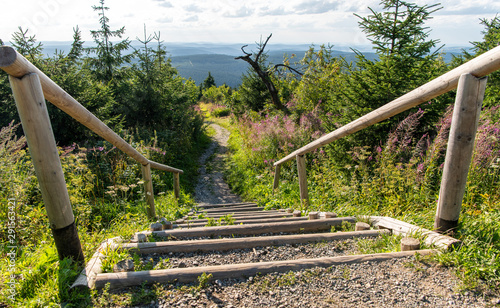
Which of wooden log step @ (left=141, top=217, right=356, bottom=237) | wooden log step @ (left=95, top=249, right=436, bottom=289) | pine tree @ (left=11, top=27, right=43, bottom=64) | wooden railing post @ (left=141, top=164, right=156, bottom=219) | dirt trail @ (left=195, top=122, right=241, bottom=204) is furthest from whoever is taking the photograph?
dirt trail @ (left=195, top=122, right=241, bottom=204)

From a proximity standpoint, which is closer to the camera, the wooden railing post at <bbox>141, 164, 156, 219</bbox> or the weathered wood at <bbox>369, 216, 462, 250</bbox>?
the weathered wood at <bbox>369, 216, 462, 250</bbox>

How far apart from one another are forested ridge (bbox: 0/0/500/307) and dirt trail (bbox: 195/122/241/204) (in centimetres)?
36

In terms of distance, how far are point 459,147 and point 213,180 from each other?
8.78 meters

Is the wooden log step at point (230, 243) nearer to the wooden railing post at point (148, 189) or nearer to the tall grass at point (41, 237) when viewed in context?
the tall grass at point (41, 237)

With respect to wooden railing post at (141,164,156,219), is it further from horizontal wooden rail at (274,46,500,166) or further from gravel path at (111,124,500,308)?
horizontal wooden rail at (274,46,500,166)

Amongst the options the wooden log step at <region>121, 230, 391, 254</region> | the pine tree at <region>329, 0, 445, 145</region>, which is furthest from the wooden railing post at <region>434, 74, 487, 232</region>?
the pine tree at <region>329, 0, 445, 145</region>

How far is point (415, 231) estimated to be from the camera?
252 centimetres

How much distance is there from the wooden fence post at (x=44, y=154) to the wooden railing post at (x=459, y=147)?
2843 millimetres

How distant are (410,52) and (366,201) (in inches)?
106

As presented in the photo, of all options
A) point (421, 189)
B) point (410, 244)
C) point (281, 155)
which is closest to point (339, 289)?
point (410, 244)

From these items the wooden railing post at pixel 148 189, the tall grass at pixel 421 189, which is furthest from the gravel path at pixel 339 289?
the wooden railing post at pixel 148 189

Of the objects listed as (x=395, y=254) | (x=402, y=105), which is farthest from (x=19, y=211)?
(x=402, y=105)

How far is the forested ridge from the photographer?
6.98 feet

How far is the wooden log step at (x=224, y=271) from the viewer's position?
76.4 inches
